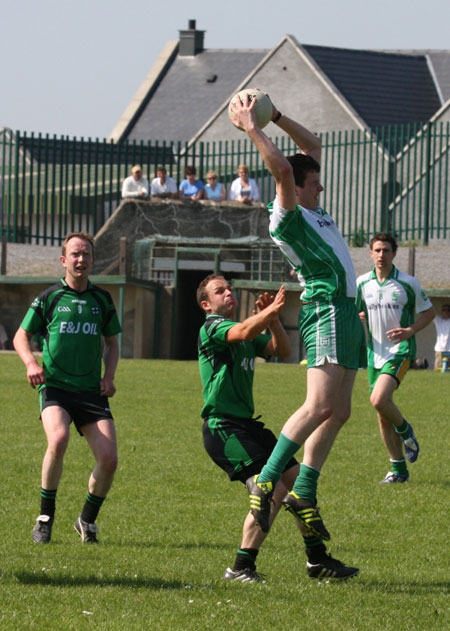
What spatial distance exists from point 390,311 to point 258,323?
507 centimetres

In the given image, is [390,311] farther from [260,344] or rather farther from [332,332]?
[332,332]

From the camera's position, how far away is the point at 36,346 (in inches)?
1080

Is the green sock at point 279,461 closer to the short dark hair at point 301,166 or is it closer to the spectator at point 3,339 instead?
the short dark hair at point 301,166

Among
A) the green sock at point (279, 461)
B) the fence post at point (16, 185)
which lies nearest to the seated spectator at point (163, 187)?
the fence post at point (16, 185)

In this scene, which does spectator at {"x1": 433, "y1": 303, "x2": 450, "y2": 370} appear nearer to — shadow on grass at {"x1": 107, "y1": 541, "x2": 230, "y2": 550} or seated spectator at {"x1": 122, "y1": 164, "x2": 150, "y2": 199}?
seated spectator at {"x1": 122, "y1": 164, "x2": 150, "y2": 199}

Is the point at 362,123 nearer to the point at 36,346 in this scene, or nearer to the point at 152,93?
the point at 152,93

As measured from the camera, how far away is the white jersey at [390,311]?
11.7 m

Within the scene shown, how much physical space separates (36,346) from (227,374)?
20.5 metres

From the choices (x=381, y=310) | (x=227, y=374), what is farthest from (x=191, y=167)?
(x=227, y=374)

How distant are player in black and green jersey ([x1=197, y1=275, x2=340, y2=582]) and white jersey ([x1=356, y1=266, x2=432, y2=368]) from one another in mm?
4242

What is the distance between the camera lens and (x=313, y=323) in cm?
712

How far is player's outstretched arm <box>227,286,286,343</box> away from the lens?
6828 mm

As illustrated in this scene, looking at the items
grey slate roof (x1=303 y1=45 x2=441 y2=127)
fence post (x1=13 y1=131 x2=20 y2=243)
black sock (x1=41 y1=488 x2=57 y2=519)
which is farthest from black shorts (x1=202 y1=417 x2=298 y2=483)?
grey slate roof (x1=303 y1=45 x2=441 y2=127)

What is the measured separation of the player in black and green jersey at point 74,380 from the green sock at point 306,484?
1840 mm
